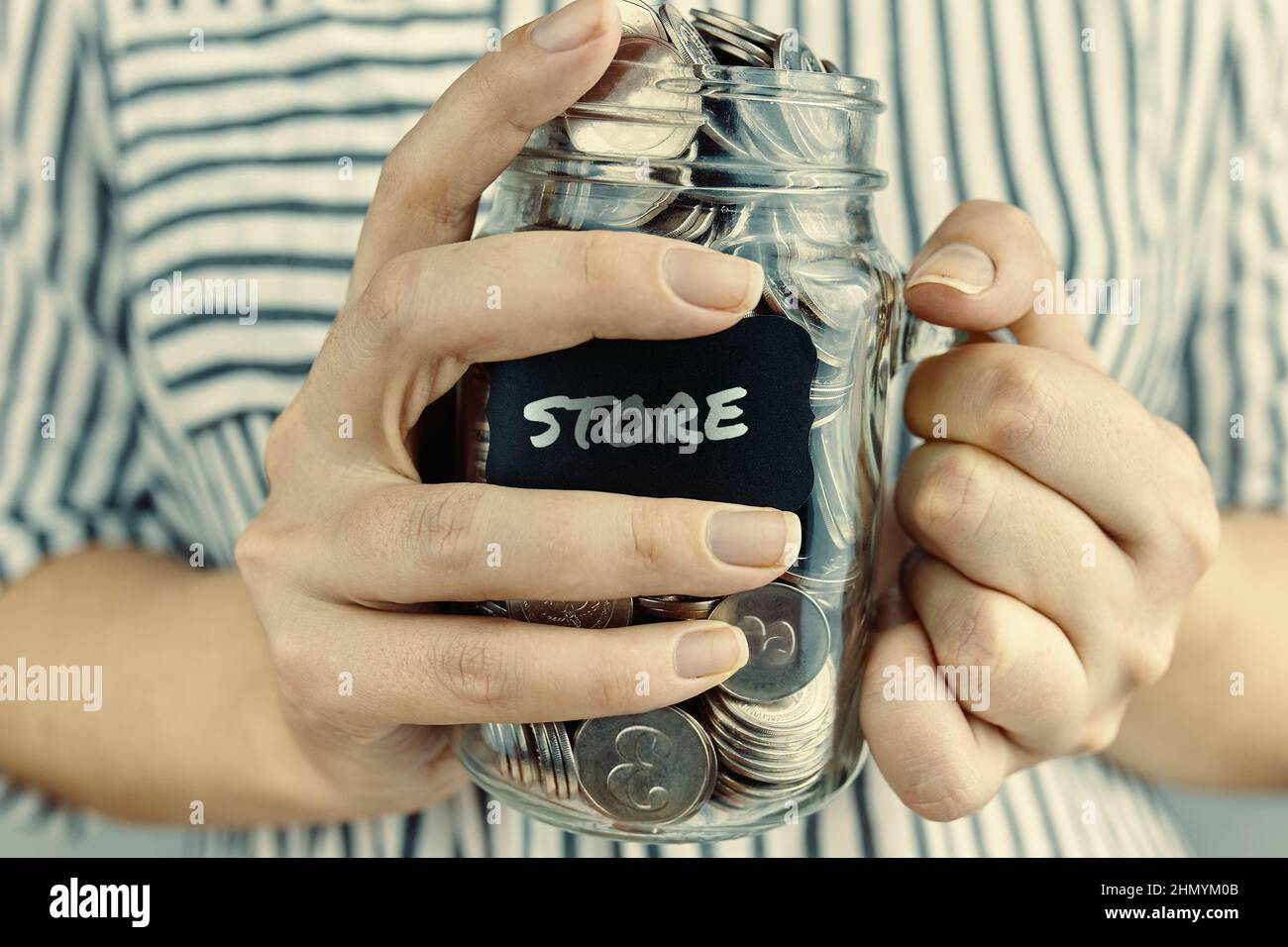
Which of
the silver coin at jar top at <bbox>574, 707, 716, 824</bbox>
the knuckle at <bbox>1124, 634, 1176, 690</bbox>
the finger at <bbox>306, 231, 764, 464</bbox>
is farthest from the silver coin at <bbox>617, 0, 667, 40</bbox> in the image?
the knuckle at <bbox>1124, 634, 1176, 690</bbox>

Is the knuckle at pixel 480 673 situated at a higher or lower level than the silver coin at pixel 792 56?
lower

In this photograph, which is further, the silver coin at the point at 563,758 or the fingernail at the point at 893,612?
the fingernail at the point at 893,612

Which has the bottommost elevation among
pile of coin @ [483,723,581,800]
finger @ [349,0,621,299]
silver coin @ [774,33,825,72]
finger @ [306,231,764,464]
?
pile of coin @ [483,723,581,800]

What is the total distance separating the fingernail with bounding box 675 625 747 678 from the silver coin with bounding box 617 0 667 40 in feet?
0.91

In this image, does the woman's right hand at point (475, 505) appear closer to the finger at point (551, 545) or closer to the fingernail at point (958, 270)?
the finger at point (551, 545)

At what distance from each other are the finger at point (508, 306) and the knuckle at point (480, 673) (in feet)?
0.39

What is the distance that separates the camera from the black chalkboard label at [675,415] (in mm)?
448

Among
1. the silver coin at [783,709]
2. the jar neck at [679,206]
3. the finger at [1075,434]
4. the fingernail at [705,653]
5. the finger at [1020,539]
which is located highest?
the jar neck at [679,206]

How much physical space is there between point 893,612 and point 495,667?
279 millimetres

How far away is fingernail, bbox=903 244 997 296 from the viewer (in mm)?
528

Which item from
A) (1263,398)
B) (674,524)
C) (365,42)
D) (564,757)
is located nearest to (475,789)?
(564,757)

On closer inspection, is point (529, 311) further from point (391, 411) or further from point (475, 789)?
point (475, 789)

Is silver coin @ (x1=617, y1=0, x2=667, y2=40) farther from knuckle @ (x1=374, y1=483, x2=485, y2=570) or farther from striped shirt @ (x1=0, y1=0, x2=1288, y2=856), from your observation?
striped shirt @ (x1=0, y1=0, x2=1288, y2=856)

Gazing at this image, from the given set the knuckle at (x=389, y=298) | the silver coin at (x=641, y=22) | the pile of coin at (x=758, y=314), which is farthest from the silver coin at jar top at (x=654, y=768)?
the silver coin at (x=641, y=22)
